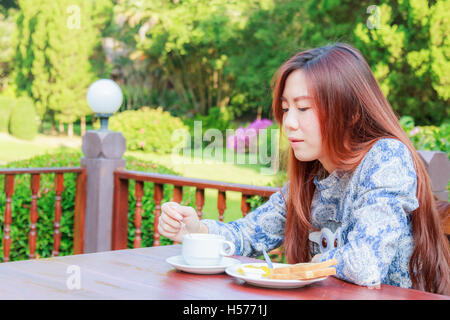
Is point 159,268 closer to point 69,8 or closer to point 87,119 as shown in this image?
point 69,8

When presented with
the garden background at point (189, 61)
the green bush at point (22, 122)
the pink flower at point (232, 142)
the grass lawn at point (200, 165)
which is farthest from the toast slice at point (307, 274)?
the green bush at point (22, 122)

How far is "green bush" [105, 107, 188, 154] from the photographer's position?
16125 millimetres

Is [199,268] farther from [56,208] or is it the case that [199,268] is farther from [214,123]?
[214,123]

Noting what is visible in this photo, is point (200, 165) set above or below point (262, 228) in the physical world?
below

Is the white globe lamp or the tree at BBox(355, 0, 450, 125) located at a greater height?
the tree at BBox(355, 0, 450, 125)

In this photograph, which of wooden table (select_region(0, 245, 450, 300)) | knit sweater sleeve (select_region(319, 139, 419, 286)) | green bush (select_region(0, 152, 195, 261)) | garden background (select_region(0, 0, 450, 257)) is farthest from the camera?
garden background (select_region(0, 0, 450, 257))

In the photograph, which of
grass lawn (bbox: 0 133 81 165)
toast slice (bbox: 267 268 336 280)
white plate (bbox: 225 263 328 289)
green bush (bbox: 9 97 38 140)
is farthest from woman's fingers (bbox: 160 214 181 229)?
green bush (bbox: 9 97 38 140)

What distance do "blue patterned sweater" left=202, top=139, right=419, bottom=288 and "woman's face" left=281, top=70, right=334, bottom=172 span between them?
0.13 metres

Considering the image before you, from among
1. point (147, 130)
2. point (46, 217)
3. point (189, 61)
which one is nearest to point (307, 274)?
point (46, 217)

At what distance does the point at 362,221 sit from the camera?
1.21 meters

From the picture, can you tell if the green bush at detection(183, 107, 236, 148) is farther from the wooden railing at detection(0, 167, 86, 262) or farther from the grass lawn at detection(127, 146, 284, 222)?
the wooden railing at detection(0, 167, 86, 262)

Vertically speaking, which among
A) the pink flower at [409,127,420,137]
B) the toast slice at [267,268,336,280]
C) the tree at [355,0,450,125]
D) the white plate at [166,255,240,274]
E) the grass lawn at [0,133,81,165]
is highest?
the tree at [355,0,450,125]

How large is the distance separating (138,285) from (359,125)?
0.69 metres
